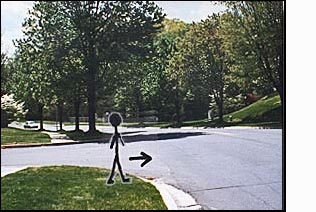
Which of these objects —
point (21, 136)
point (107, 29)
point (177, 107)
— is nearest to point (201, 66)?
point (177, 107)

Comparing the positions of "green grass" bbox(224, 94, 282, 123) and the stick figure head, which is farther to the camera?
"green grass" bbox(224, 94, 282, 123)

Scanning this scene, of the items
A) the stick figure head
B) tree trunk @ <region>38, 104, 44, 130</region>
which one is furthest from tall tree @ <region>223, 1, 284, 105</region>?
tree trunk @ <region>38, 104, 44, 130</region>

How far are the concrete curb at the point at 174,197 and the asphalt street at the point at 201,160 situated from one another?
0.10ft

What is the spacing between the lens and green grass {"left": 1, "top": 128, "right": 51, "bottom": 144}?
261cm

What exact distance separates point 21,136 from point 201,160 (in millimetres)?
962

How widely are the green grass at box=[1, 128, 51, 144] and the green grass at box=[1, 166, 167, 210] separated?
6.6 inches

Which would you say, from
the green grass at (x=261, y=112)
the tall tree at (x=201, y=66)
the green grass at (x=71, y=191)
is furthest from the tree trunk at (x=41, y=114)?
the green grass at (x=261, y=112)

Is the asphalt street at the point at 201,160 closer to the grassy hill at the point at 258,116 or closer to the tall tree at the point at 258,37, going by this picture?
the grassy hill at the point at 258,116

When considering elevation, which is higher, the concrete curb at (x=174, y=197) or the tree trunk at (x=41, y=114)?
the tree trunk at (x=41, y=114)

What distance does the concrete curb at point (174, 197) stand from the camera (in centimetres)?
253

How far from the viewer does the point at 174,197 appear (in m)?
2.57

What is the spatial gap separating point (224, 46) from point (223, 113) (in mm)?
376

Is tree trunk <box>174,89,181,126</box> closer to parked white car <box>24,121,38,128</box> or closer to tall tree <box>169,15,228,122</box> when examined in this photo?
tall tree <box>169,15,228,122</box>
